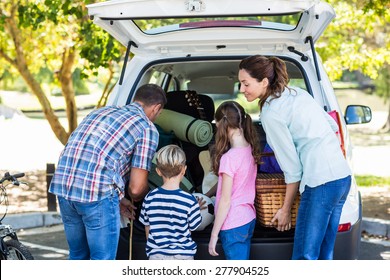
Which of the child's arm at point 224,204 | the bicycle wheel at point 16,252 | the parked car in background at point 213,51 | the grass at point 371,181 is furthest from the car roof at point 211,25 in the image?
the grass at point 371,181

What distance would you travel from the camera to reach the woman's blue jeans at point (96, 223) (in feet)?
14.5

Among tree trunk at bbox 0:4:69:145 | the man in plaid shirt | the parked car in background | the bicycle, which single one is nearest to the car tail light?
the parked car in background

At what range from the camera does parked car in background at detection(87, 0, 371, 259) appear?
4645 mm

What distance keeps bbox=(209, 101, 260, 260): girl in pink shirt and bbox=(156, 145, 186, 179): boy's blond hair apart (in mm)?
231

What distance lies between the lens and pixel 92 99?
55.9 m

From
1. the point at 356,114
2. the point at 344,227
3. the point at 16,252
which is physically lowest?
the point at 16,252

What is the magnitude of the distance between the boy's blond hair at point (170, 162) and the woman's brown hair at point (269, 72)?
59 centimetres

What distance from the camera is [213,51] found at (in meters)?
5.49

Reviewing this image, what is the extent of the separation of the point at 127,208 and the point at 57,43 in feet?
30.3

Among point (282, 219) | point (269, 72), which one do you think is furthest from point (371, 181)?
point (269, 72)

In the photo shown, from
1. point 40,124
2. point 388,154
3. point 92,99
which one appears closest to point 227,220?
point 388,154

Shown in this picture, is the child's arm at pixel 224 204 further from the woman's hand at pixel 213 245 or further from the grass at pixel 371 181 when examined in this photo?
the grass at pixel 371 181

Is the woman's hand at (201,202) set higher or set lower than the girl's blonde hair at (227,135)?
lower

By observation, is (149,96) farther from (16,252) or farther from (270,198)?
(16,252)
